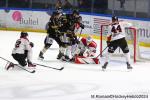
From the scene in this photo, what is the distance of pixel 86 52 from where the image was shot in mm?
11109

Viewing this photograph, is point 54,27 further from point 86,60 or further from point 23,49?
point 23,49

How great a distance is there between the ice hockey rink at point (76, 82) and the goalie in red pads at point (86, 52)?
0.21 meters

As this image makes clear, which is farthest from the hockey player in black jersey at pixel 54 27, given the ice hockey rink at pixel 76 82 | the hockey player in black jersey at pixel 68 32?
the ice hockey rink at pixel 76 82

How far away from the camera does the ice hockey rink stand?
7625 millimetres

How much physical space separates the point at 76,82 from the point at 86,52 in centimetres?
242

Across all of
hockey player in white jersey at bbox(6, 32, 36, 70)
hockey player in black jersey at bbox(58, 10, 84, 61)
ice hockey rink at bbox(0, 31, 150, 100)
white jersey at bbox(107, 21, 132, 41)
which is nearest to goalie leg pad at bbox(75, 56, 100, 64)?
ice hockey rink at bbox(0, 31, 150, 100)

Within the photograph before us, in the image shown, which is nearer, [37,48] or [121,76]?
[121,76]

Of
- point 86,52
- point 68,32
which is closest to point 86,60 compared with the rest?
point 86,52

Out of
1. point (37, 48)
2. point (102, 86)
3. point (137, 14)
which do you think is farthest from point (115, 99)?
point (137, 14)

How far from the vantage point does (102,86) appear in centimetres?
841

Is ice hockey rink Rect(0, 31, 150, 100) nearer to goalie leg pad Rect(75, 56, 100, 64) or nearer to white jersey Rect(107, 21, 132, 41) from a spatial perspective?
goalie leg pad Rect(75, 56, 100, 64)

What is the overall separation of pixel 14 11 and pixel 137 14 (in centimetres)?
544

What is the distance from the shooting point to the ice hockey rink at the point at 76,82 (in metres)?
7.62

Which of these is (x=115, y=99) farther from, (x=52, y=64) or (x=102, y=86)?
(x=52, y=64)
